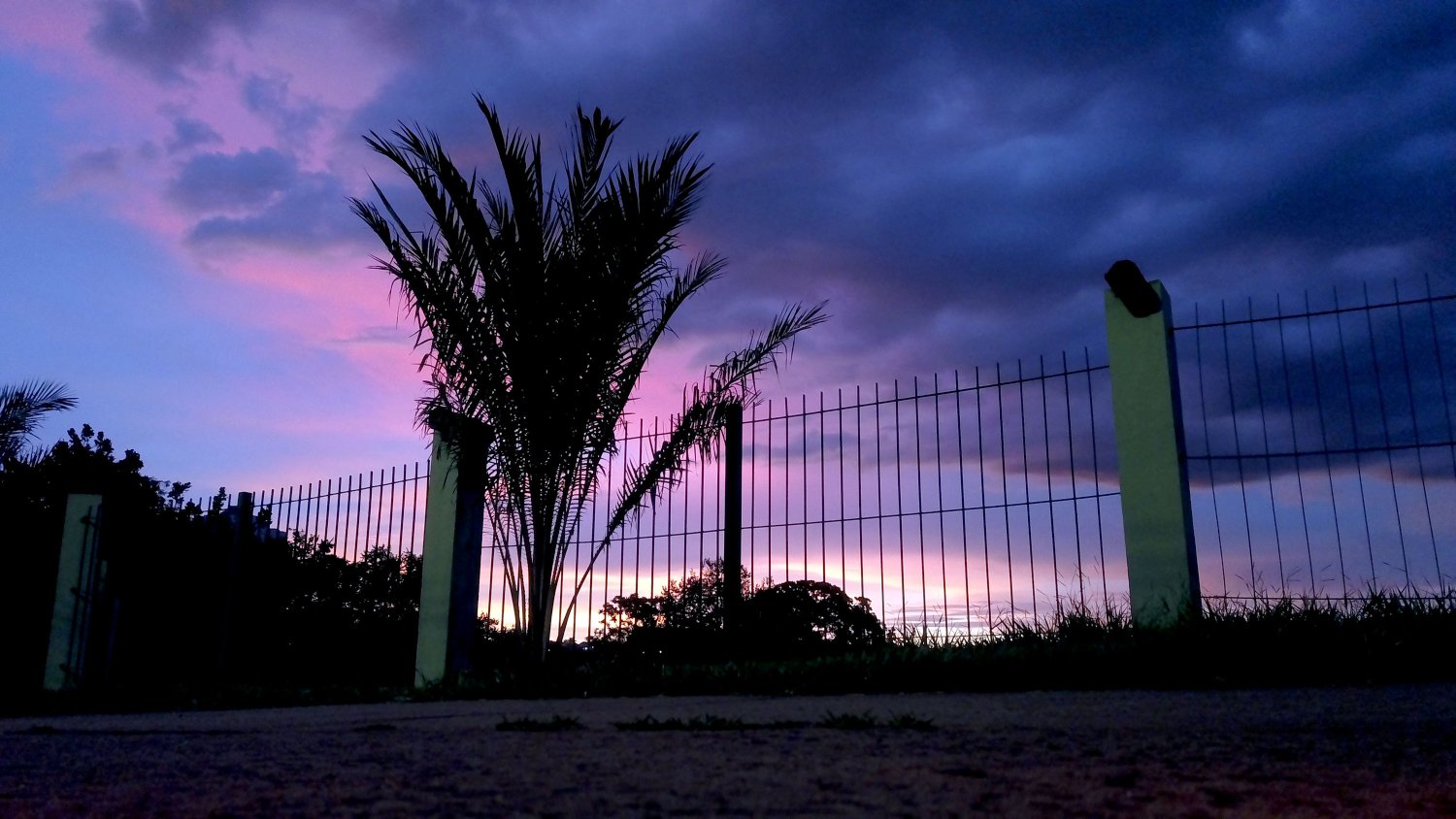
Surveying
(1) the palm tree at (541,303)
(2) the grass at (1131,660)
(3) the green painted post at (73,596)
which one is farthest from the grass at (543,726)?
(3) the green painted post at (73,596)

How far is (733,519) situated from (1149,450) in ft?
9.70

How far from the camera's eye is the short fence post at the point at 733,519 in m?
7.32

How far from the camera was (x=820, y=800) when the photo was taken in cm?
172

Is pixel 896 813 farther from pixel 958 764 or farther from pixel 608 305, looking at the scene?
pixel 608 305

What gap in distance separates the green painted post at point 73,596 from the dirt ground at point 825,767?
6967mm

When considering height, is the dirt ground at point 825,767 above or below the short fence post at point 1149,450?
below

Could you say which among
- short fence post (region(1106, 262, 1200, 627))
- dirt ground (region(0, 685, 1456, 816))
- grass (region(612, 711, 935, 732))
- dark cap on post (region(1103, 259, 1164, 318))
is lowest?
dirt ground (region(0, 685, 1456, 816))

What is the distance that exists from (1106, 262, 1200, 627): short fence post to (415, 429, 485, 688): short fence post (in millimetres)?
4953

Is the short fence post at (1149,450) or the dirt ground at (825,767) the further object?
the short fence post at (1149,450)

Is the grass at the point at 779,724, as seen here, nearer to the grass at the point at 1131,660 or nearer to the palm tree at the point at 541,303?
the grass at the point at 1131,660

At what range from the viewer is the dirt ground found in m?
1.73

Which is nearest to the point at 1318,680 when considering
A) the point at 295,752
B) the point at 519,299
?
the point at 295,752

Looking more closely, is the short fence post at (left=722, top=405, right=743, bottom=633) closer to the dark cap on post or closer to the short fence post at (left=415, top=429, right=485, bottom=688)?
the short fence post at (left=415, top=429, right=485, bottom=688)

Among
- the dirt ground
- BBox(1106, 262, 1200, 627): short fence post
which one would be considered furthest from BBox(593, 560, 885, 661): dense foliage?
the dirt ground
